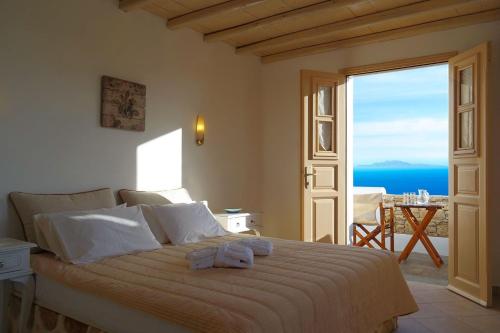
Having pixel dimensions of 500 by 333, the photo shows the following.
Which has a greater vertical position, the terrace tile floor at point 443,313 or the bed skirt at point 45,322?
the bed skirt at point 45,322

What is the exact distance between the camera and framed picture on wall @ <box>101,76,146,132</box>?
3.46 meters

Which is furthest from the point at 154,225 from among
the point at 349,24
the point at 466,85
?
the point at 466,85

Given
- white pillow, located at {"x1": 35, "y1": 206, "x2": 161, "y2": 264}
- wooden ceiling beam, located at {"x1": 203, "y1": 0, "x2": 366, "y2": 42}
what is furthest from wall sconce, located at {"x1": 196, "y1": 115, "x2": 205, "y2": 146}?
white pillow, located at {"x1": 35, "y1": 206, "x2": 161, "y2": 264}

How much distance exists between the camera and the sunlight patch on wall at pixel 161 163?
150 inches

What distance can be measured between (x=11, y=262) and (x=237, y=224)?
7.67 feet

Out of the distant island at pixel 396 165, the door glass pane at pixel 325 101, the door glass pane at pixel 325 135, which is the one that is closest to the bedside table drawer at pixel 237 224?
the door glass pane at pixel 325 135

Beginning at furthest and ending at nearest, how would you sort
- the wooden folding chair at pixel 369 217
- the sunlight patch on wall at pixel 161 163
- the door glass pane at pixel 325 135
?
1. the wooden folding chair at pixel 369 217
2. the door glass pane at pixel 325 135
3. the sunlight patch on wall at pixel 161 163

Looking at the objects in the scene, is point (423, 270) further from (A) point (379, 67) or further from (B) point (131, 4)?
(B) point (131, 4)

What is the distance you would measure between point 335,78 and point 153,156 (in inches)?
92.3

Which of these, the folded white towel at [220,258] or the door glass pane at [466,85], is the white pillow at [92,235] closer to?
the folded white towel at [220,258]

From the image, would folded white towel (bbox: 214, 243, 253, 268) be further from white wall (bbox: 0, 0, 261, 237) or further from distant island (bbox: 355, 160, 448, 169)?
distant island (bbox: 355, 160, 448, 169)

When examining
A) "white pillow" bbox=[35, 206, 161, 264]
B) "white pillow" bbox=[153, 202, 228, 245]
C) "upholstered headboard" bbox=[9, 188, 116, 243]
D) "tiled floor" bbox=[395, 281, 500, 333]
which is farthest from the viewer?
"white pillow" bbox=[153, 202, 228, 245]

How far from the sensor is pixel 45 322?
2.42 m

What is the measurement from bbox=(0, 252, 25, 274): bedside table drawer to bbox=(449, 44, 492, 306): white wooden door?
364 centimetres
